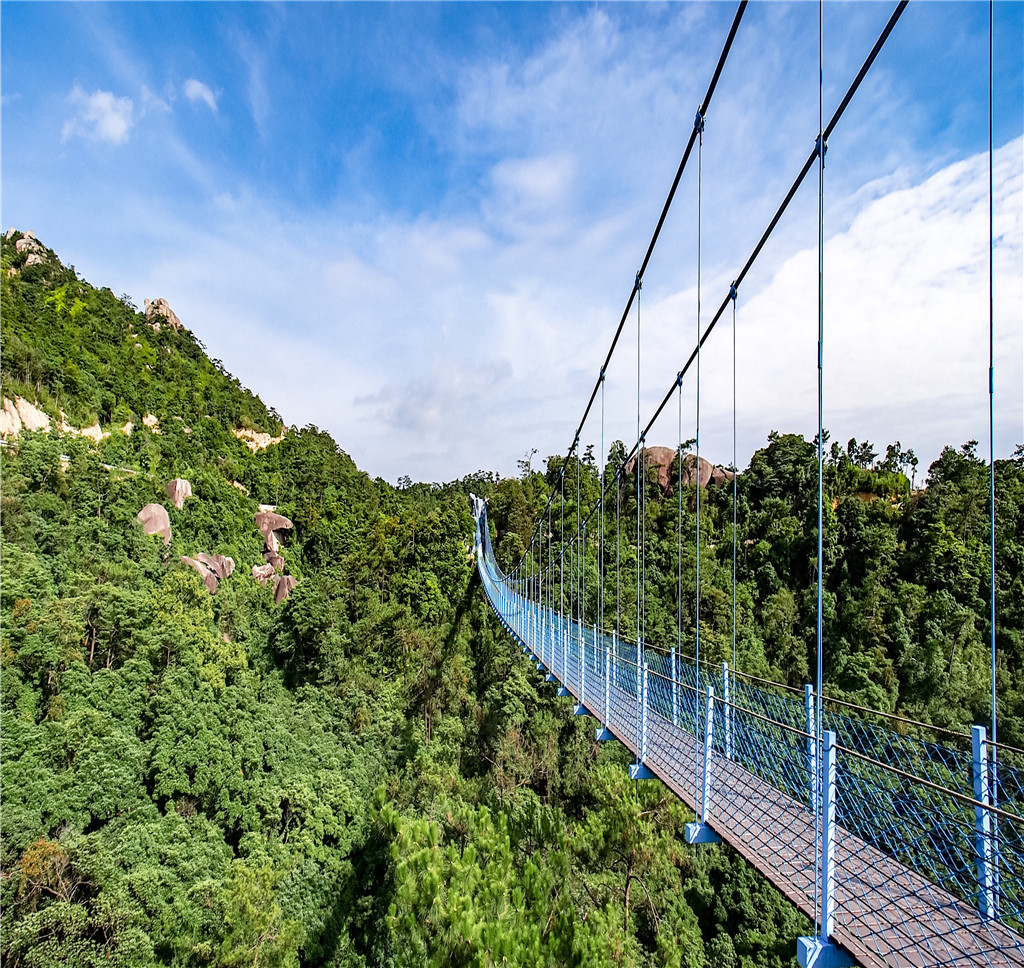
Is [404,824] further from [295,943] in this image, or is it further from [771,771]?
[771,771]

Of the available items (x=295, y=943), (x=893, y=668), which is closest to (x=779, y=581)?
(x=893, y=668)

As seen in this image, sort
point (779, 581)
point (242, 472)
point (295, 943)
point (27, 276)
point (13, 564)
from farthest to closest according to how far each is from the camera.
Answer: point (27, 276)
point (242, 472)
point (779, 581)
point (13, 564)
point (295, 943)

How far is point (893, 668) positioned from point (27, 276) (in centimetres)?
3729

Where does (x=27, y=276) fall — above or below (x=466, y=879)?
above

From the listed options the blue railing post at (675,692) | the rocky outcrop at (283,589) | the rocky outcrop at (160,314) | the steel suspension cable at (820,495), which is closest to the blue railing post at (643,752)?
the blue railing post at (675,692)

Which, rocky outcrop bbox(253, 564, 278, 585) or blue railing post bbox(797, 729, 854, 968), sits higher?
blue railing post bbox(797, 729, 854, 968)

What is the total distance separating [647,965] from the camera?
867cm

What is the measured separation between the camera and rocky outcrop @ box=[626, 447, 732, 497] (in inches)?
894

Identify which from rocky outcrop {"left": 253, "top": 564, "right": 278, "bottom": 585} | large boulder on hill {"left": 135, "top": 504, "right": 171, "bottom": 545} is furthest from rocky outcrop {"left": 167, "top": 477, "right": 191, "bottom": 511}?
rocky outcrop {"left": 253, "top": 564, "right": 278, "bottom": 585}

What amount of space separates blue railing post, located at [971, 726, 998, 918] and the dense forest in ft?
19.4

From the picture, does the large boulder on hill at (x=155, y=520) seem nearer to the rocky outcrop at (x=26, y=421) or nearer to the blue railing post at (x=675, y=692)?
the rocky outcrop at (x=26, y=421)

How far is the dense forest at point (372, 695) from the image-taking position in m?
8.66

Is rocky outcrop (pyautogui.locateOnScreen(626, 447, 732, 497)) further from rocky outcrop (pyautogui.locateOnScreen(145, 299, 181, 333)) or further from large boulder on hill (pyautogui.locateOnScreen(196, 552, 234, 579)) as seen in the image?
rocky outcrop (pyautogui.locateOnScreen(145, 299, 181, 333))

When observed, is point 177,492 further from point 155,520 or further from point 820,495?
point 820,495
